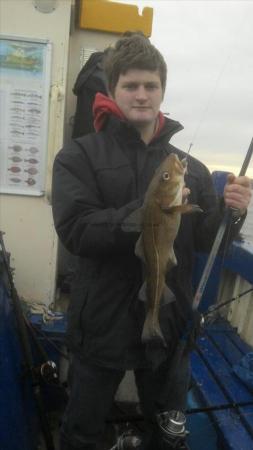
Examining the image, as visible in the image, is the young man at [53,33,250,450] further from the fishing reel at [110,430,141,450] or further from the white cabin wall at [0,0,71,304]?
the white cabin wall at [0,0,71,304]

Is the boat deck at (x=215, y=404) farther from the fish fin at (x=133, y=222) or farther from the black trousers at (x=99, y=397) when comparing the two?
the fish fin at (x=133, y=222)

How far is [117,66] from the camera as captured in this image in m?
2.10

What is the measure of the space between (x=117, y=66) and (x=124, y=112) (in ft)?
0.77

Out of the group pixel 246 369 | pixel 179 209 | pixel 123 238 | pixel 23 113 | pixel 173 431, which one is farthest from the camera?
pixel 23 113

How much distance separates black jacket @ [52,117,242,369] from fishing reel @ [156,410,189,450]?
0.29 meters

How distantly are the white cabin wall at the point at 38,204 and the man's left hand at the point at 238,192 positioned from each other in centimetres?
208

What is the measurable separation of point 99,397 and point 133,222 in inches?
37.9

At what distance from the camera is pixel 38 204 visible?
148 inches

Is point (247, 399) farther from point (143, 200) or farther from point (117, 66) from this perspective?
point (117, 66)

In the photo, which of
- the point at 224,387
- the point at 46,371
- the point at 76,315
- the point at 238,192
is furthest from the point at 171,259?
the point at 224,387

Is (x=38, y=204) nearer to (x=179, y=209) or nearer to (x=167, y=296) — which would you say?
(x=167, y=296)

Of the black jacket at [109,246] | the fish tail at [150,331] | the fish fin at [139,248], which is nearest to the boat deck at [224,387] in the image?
the black jacket at [109,246]

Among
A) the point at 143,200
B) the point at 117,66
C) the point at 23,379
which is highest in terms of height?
the point at 117,66

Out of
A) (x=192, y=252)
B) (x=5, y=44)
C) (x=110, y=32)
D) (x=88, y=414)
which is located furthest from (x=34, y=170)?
(x=88, y=414)
